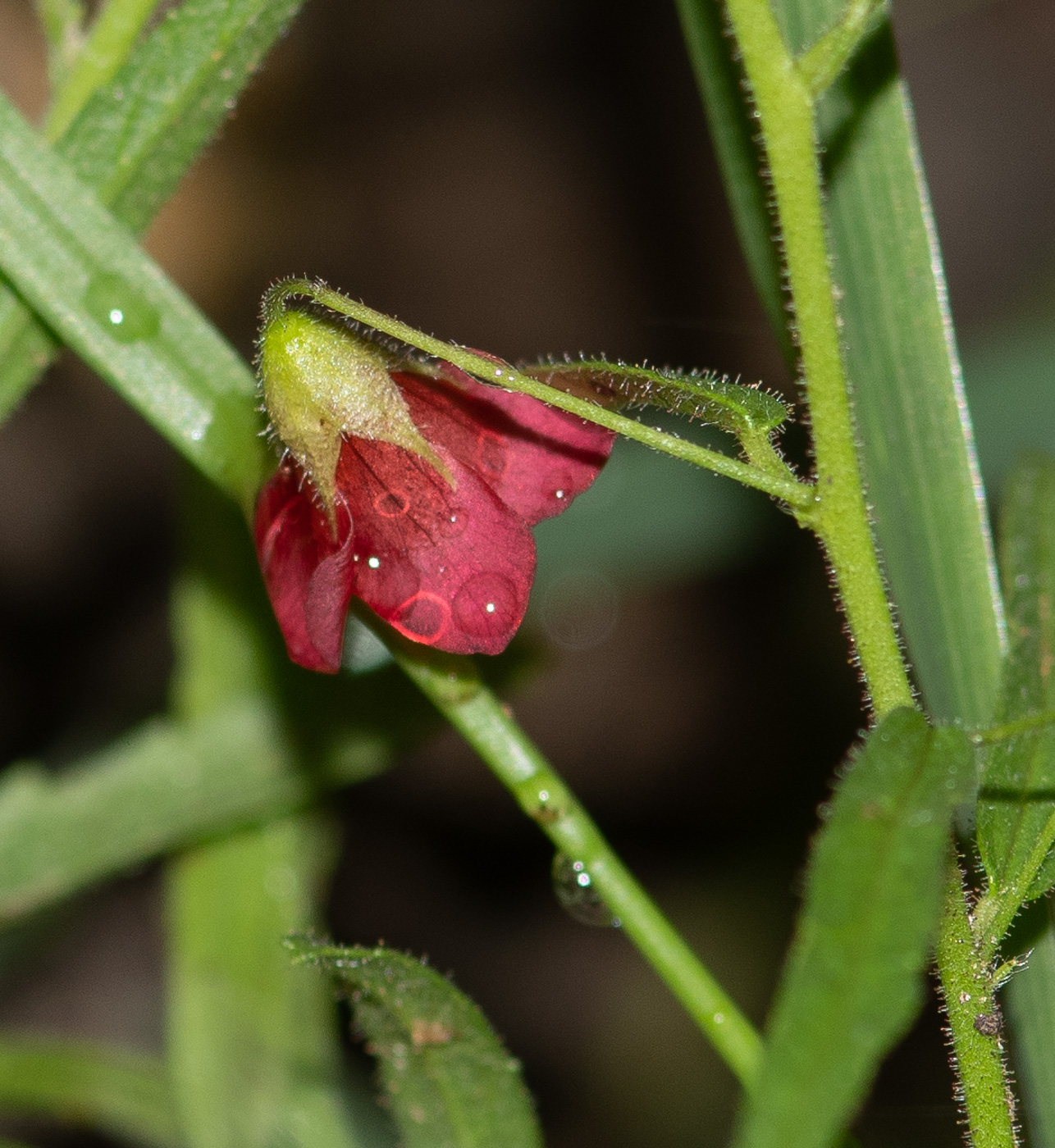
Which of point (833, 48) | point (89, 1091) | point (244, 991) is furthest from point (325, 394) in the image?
point (89, 1091)

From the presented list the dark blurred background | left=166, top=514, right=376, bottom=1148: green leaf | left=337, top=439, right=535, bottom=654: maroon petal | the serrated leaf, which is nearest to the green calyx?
left=337, top=439, right=535, bottom=654: maroon petal

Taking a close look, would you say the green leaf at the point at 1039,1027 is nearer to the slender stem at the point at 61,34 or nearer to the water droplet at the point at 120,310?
the water droplet at the point at 120,310

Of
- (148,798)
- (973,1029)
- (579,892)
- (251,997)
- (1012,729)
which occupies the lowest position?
(251,997)

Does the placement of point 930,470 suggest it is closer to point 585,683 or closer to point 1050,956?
point 1050,956

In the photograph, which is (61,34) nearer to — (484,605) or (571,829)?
(484,605)

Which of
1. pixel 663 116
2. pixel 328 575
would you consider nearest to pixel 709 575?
pixel 663 116

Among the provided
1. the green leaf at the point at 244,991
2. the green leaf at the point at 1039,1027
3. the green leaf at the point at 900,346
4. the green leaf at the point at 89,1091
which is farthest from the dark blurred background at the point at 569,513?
the green leaf at the point at 900,346
